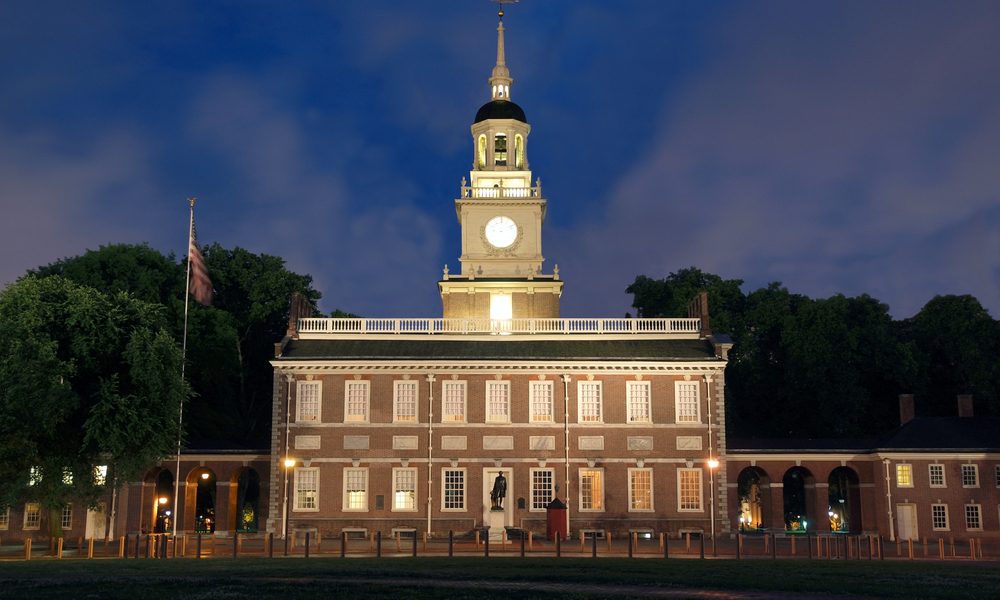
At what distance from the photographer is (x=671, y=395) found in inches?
1837

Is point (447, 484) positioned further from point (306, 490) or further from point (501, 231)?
point (501, 231)

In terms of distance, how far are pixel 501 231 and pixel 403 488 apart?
1754 cm

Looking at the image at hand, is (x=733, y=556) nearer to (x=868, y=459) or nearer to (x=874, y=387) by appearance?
(x=868, y=459)

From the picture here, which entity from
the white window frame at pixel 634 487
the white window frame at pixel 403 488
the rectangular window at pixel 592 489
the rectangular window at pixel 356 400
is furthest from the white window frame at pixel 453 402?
the white window frame at pixel 634 487

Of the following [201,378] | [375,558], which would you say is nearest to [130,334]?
[375,558]

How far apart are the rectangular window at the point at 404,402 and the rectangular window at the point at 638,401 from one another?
31.3ft

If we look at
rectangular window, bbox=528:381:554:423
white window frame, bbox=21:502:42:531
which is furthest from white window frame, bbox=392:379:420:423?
white window frame, bbox=21:502:42:531

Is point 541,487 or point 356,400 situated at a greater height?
point 356,400

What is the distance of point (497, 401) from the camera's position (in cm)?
4659

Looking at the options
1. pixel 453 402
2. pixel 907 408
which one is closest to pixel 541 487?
pixel 453 402

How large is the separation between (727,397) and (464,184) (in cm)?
2060

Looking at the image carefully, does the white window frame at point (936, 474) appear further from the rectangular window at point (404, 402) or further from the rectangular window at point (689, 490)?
the rectangular window at point (404, 402)

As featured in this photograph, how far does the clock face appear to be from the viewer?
57.6m

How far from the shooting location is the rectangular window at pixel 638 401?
4644 cm
